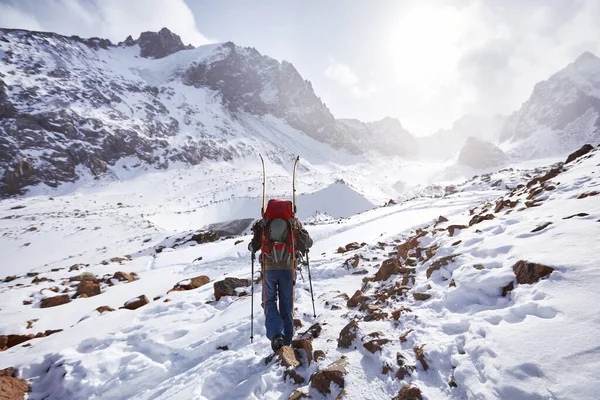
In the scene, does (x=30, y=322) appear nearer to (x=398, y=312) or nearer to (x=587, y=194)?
(x=398, y=312)

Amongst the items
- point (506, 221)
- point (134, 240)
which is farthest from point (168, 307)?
point (134, 240)

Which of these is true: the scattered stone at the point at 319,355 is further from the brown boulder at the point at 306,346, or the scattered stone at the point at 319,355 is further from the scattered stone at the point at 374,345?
the scattered stone at the point at 374,345

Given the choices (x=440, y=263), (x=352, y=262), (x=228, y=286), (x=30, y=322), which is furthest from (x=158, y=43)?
(x=440, y=263)

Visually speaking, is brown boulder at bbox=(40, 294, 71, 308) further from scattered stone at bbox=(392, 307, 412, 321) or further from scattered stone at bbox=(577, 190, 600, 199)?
scattered stone at bbox=(577, 190, 600, 199)

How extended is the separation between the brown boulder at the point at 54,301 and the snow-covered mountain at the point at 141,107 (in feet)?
154

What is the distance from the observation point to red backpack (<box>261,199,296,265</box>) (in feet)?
14.9

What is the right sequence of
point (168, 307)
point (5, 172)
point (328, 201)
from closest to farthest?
point (168, 307) → point (328, 201) → point (5, 172)

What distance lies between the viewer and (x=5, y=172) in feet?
134

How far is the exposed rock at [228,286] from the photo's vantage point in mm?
7539

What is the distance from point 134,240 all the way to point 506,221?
2473 centimetres

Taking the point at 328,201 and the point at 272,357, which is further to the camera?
the point at 328,201

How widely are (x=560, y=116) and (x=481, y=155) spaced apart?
51.1 m

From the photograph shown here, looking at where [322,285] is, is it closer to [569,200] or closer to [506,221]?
[506,221]

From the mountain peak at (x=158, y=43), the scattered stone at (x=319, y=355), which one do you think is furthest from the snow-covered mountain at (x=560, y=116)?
the mountain peak at (x=158, y=43)
